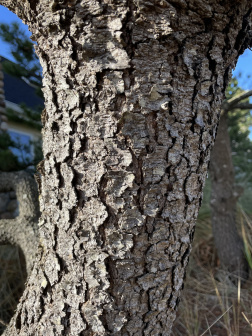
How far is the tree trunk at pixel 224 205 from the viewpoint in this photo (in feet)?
8.87

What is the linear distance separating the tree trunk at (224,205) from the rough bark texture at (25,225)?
1.69 m

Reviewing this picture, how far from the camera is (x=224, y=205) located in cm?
276

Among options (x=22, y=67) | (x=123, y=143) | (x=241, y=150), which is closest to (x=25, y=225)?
(x=123, y=143)

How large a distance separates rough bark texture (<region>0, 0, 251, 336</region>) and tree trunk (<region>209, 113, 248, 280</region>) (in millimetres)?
1965

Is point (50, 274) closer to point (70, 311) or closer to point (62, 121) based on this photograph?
point (70, 311)

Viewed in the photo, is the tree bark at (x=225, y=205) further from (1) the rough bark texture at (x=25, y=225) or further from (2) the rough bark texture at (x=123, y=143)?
(2) the rough bark texture at (x=123, y=143)

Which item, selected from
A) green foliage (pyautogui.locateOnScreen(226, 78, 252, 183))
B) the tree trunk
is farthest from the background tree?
green foliage (pyautogui.locateOnScreen(226, 78, 252, 183))

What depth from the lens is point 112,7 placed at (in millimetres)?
683

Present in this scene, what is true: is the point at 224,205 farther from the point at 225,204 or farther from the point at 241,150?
the point at 241,150

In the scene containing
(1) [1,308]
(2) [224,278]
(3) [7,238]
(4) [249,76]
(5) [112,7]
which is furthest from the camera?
(4) [249,76]

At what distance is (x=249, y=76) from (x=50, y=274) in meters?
3.54

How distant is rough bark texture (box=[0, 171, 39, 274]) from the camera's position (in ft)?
5.09

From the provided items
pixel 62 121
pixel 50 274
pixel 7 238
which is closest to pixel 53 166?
pixel 62 121

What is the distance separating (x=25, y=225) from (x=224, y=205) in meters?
1.86
